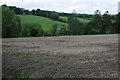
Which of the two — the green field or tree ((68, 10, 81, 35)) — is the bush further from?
the green field

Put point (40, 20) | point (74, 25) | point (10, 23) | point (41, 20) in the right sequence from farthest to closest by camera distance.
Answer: point (40, 20) → point (41, 20) → point (74, 25) → point (10, 23)

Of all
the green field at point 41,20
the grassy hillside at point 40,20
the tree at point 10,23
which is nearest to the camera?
the tree at point 10,23

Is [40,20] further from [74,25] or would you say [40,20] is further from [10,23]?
[10,23]

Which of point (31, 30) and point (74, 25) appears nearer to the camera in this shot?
point (31, 30)

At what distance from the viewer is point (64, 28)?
1828 inches

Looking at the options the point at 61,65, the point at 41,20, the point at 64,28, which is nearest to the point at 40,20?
the point at 41,20

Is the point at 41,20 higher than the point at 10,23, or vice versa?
the point at 41,20

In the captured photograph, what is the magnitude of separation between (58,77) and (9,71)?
1.61m

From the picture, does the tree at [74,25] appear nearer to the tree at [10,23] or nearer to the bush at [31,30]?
the bush at [31,30]

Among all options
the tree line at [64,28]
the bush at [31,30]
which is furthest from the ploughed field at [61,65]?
the bush at [31,30]

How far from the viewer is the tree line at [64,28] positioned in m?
Answer: 40.7

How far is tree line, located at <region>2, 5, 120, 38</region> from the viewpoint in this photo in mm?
40656

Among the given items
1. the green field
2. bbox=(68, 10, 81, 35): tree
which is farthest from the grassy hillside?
bbox=(68, 10, 81, 35): tree

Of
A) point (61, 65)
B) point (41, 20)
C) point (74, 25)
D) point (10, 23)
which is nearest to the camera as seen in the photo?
point (61, 65)
